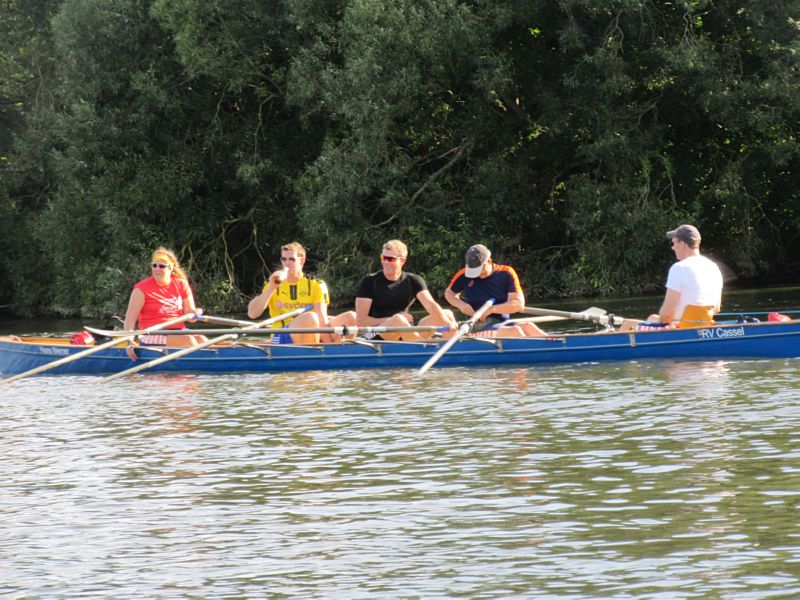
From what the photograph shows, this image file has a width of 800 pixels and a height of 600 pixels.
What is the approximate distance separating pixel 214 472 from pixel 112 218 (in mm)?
21238

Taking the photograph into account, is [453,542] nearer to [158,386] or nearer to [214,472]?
[214,472]

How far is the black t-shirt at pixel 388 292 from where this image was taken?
13.8 metres

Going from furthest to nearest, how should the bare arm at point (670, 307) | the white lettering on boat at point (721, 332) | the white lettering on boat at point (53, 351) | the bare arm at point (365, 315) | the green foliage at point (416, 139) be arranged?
the green foliage at point (416, 139)
the white lettering on boat at point (53, 351)
the bare arm at point (365, 315)
the bare arm at point (670, 307)
the white lettering on boat at point (721, 332)

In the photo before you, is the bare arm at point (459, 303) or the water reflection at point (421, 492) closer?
the water reflection at point (421, 492)

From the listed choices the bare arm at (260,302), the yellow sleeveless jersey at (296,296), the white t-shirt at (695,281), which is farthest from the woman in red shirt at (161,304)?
the white t-shirt at (695,281)

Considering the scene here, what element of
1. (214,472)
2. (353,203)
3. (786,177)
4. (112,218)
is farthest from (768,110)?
(214,472)

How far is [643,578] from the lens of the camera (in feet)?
18.1

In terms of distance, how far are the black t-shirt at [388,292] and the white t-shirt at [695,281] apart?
2.54m

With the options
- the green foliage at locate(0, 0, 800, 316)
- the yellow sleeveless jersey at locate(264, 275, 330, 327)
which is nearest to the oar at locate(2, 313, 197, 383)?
the yellow sleeveless jersey at locate(264, 275, 330, 327)

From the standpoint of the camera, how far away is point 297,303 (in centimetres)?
1454

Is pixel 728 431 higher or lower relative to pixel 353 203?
lower

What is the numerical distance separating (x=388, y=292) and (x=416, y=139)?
1466 centimetres

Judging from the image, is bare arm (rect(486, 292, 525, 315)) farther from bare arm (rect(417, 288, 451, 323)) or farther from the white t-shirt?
the white t-shirt

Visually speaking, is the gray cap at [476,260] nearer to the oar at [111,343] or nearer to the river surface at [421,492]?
the river surface at [421,492]
